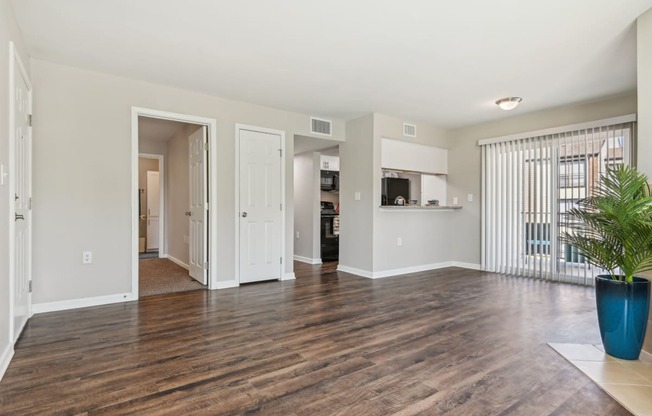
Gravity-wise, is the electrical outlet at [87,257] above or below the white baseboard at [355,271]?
above

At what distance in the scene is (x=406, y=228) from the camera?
5594 millimetres

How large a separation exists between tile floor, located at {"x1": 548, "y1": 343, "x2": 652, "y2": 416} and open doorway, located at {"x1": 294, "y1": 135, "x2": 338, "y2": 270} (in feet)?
13.4

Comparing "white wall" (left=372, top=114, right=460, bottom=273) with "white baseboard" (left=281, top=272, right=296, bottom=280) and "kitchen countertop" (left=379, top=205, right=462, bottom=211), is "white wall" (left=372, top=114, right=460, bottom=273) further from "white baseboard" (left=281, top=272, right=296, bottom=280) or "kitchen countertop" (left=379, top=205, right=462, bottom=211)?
"white baseboard" (left=281, top=272, right=296, bottom=280)

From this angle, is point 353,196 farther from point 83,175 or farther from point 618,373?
point 618,373

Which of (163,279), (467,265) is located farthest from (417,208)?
(163,279)

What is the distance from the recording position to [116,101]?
146 inches

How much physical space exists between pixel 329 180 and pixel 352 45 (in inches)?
151

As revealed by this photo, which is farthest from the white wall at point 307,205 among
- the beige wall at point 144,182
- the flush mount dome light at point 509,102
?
the beige wall at point 144,182

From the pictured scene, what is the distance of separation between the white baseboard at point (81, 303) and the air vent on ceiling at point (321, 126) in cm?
319

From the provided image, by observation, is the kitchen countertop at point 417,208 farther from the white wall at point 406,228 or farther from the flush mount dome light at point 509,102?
the flush mount dome light at point 509,102

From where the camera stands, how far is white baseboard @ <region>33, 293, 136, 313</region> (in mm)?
3316

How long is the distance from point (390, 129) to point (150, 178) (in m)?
5.91

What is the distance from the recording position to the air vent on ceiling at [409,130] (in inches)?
218

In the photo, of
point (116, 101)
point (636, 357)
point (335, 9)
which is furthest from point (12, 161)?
point (636, 357)
